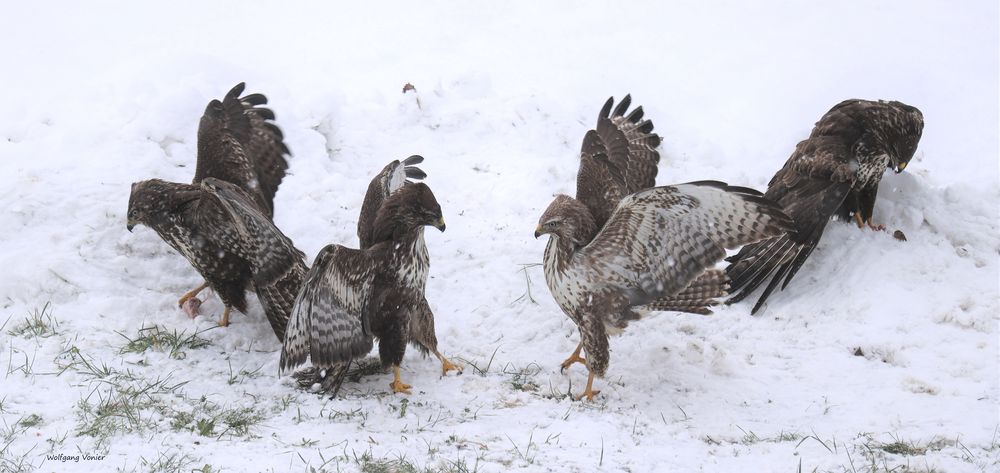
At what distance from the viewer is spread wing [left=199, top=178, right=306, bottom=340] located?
537cm

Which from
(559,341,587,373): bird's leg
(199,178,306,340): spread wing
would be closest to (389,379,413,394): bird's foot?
(199,178,306,340): spread wing

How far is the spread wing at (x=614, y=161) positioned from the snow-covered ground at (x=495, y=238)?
737mm

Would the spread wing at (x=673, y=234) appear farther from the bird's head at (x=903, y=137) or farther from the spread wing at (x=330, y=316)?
the bird's head at (x=903, y=137)

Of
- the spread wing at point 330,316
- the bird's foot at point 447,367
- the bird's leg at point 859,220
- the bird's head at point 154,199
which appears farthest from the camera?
the bird's leg at point 859,220

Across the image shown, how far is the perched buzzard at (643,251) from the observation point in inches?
187

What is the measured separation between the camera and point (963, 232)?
646 centimetres

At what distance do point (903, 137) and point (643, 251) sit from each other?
270 cm

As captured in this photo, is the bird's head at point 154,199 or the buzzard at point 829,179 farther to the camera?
the buzzard at point 829,179

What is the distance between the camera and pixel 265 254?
5.40 m

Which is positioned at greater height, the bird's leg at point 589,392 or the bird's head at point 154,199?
the bird's head at point 154,199

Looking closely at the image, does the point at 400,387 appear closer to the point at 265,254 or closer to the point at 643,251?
the point at 265,254

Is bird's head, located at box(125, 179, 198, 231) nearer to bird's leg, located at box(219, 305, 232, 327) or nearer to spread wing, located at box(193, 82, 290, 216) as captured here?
spread wing, located at box(193, 82, 290, 216)

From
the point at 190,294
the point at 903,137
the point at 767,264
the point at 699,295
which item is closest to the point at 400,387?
the point at 190,294

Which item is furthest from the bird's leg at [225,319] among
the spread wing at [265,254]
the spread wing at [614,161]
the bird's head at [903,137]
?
the bird's head at [903,137]
